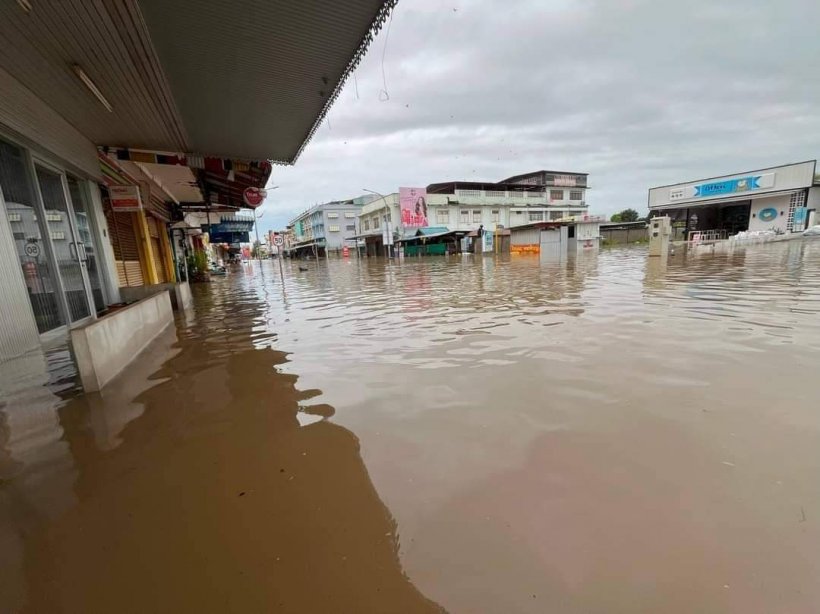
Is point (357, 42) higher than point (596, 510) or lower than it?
higher

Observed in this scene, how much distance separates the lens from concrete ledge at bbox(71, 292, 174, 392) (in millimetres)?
3572

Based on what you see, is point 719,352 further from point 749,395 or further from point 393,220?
point 393,220

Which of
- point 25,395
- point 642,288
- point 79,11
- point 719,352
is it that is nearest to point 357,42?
point 79,11

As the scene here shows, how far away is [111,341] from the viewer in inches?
162

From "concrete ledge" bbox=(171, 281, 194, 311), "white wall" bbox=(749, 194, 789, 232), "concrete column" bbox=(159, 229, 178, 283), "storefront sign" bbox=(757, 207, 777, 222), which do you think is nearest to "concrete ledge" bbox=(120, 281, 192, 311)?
"concrete ledge" bbox=(171, 281, 194, 311)

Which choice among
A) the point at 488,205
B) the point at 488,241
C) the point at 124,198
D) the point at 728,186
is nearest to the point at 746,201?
the point at 728,186

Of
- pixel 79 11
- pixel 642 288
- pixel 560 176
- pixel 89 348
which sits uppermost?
pixel 560 176

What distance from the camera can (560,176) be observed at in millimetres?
55188

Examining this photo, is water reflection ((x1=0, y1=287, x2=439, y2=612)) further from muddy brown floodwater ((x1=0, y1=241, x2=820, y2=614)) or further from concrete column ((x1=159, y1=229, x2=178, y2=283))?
concrete column ((x1=159, y1=229, x2=178, y2=283))

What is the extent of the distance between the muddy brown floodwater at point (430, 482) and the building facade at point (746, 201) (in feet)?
122

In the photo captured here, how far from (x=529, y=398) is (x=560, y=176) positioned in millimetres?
59525

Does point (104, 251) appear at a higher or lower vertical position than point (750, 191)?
lower

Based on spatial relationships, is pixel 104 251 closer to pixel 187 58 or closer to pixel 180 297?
pixel 180 297

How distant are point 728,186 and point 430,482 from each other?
43.2 meters
